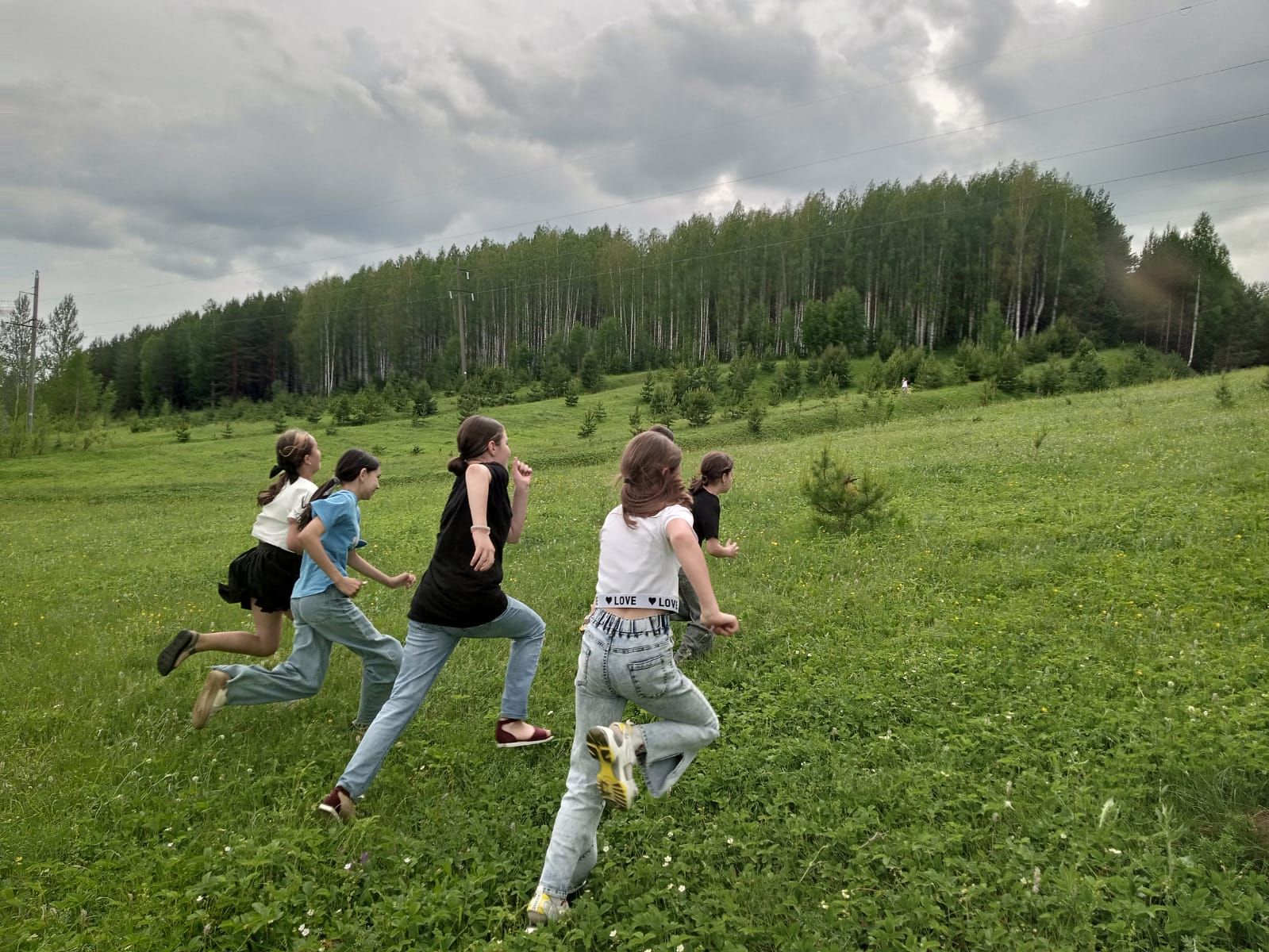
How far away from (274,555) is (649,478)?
331cm

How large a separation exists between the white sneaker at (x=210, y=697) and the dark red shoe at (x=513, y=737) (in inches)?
73.1

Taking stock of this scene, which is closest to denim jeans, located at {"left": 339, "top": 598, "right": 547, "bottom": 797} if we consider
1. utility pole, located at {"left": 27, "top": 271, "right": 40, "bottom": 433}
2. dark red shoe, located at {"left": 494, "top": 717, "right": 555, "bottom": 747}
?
dark red shoe, located at {"left": 494, "top": 717, "right": 555, "bottom": 747}

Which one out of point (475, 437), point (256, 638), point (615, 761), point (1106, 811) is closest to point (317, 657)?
point (256, 638)

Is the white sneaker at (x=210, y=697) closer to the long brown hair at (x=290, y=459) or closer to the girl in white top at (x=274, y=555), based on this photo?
the girl in white top at (x=274, y=555)

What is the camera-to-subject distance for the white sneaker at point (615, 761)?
3.11m

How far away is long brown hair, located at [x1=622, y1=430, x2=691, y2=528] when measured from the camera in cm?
329

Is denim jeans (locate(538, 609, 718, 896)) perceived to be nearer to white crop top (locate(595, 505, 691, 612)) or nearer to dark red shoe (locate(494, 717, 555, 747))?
white crop top (locate(595, 505, 691, 612))

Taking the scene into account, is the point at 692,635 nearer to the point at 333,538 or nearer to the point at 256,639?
the point at 333,538

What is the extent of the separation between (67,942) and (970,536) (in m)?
9.06

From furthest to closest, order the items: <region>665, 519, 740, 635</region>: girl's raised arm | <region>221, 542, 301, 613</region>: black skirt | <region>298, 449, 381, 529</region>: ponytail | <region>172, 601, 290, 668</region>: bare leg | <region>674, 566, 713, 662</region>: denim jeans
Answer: <region>674, 566, 713, 662</region>: denim jeans
<region>172, 601, 290, 668</region>: bare leg
<region>221, 542, 301, 613</region>: black skirt
<region>298, 449, 381, 529</region>: ponytail
<region>665, 519, 740, 635</region>: girl's raised arm

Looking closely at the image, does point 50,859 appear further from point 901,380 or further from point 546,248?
point 546,248

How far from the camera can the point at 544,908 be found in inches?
127

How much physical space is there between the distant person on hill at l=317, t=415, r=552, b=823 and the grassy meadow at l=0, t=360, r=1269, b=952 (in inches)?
17.9

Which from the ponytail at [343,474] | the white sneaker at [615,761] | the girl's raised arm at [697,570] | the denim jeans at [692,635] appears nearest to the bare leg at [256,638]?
the ponytail at [343,474]
